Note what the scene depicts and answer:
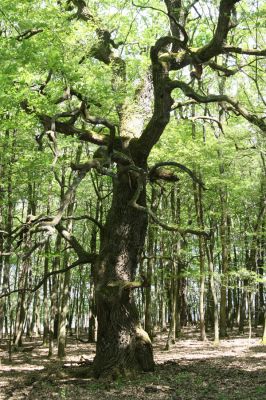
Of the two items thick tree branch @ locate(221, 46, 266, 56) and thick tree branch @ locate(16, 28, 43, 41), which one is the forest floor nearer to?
thick tree branch @ locate(221, 46, 266, 56)

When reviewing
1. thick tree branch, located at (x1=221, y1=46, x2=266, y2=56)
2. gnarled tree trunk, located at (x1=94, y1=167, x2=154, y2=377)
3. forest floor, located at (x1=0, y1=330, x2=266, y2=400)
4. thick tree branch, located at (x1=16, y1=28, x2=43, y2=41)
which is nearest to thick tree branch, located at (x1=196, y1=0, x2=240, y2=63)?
thick tree branch, located at (x1=221, y1=46, x2=266, y2=56)

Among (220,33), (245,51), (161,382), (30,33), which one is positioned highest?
(30,33)

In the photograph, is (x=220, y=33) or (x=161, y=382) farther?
(x=161, y=382)

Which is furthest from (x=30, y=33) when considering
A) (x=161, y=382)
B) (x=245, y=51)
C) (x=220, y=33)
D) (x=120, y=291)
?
(x=161, y=382)

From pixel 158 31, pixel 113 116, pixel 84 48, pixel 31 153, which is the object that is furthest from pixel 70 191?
pixel 158 31

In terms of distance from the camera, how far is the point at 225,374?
10.2 m

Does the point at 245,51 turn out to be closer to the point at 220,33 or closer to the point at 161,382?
the point at 220,33

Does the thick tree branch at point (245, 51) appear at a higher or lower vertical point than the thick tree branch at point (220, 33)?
lower

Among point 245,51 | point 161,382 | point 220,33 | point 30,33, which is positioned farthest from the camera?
point 30,33

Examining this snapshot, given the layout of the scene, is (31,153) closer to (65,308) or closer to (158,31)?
(65,308)

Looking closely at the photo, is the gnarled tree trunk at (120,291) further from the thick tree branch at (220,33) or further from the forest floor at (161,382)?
the thick tree branch at (220,33)

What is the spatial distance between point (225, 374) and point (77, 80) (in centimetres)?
788

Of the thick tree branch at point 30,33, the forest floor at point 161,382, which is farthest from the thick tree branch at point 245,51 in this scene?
the forest floor at point 161,382

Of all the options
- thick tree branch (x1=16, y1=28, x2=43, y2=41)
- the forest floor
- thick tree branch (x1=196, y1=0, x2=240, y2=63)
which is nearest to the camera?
thick tree branch (x1=196, y1=0, x2=240, y2=63)
